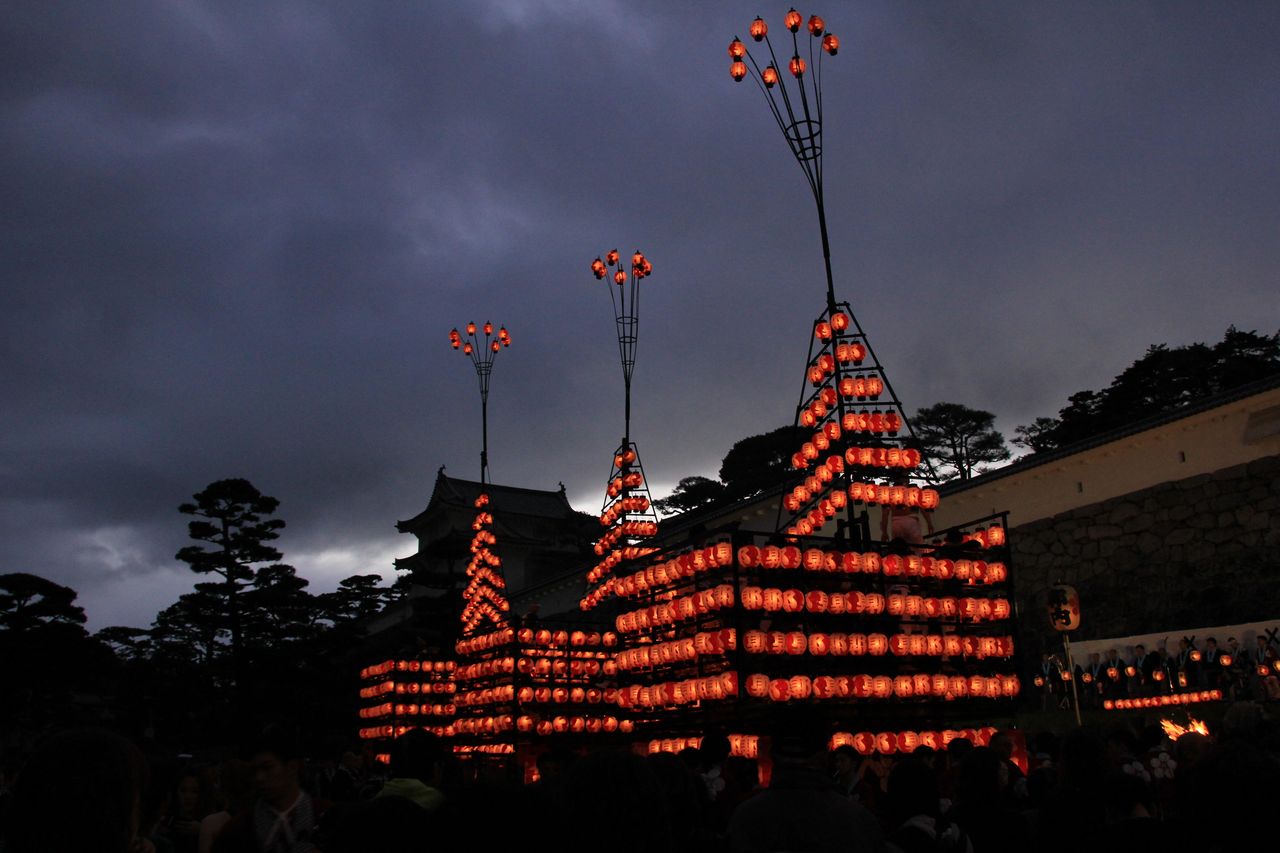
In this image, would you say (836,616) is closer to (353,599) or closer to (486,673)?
(486,673)

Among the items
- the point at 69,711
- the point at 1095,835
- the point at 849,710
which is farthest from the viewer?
the point at 69,711

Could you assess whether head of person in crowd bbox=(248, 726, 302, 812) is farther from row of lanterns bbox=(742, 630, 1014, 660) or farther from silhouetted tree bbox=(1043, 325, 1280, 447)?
silhouetted tree bbox=(1043, 325, 1280, 447)

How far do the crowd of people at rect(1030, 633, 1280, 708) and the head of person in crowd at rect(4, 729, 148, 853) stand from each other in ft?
51.1

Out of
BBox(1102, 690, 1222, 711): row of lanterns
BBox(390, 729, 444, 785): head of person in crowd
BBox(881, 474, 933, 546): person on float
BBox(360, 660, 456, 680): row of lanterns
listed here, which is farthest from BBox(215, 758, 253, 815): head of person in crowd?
BBox(360, 660, 456, 680): row of lanterns

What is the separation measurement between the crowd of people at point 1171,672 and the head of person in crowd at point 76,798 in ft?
51.1

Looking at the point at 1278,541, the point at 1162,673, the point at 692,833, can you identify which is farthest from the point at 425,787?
the point at 1278,541

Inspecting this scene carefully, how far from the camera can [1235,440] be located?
1906 centimetres

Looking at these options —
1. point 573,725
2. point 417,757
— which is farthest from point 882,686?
point 417,757

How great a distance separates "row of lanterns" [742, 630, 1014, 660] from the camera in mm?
14328

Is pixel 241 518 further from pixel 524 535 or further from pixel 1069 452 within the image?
pixel 1069 452

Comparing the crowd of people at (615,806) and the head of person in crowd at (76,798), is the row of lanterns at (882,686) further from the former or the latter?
the head of person in crowd at (76,798)

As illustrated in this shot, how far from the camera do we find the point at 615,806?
2719 mm

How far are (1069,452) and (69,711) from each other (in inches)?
1098

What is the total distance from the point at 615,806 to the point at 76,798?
1.35 metres
